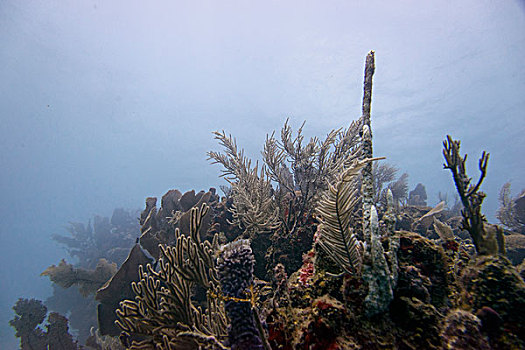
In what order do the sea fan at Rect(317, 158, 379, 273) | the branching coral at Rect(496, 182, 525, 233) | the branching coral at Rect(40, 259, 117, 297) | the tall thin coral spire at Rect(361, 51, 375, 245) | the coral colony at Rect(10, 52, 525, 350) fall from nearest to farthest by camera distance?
the coral colony at Rect(10, 52, 525, 350), the sea fan at Rect(317, 158, 379, 273), the tall thin coral spire at Rect(361, 51, 375, 245), the branching coral at Rect(40, 259, 117, 297), the branching coral at Rect(496, 182, 525, 233)

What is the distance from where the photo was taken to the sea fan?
5.68ft

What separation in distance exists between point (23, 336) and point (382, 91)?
4276 cm

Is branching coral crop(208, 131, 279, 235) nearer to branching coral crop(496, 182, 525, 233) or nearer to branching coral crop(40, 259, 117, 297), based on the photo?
branching coral crop(40, 259, 117, 297)

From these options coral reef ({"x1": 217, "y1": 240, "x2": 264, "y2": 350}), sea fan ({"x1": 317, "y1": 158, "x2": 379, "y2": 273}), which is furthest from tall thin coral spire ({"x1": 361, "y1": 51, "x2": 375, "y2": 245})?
coral reef ({"x1": 217, "y1": 240, "x2": 264, "y2": 350})

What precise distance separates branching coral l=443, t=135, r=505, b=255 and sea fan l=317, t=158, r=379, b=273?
1.33 meters

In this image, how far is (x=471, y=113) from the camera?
38.3m

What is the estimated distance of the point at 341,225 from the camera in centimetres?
179

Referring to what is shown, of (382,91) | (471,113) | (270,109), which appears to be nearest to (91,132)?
(270,109)

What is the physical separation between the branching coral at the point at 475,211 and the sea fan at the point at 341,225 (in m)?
1.33

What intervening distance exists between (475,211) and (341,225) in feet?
6.12

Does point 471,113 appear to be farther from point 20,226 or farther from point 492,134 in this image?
point 20,226

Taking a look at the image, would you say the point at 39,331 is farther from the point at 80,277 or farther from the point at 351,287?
the point at 351,287

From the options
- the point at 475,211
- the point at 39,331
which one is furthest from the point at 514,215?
the point at 39,331

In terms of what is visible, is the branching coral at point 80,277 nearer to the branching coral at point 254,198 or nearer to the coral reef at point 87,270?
the coral reef at point 87,270
